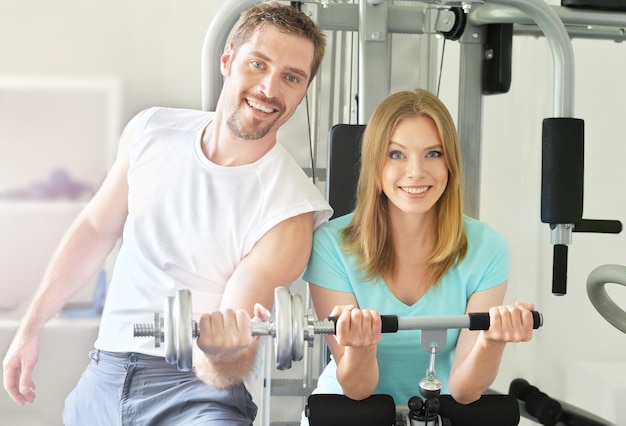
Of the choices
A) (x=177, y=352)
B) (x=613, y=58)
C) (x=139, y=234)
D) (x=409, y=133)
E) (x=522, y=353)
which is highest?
(x=613, y=58)

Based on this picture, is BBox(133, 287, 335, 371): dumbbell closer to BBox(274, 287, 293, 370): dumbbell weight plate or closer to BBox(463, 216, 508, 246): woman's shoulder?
BBox(274, 287, 293, 370): dumbbell weight plate

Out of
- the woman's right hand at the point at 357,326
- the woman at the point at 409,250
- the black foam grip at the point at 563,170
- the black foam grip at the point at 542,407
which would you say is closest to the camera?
the woman's right hand at the point at 357,326

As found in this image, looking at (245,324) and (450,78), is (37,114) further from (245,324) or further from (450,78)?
(450,78)

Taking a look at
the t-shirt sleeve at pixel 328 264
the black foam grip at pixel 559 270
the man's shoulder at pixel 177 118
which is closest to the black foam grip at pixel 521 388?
the black foam grip at pixel 559 270

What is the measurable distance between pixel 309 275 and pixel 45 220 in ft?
2.25

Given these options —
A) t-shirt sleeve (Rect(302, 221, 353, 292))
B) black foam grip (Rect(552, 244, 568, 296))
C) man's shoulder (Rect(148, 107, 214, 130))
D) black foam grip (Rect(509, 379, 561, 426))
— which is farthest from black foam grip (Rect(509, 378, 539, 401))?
man's shoulder (Rect(148, 107, 214, 130))

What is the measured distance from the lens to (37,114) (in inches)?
78.9

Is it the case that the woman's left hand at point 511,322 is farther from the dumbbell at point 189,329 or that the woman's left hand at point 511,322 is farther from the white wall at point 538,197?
the white wall at point 538,197

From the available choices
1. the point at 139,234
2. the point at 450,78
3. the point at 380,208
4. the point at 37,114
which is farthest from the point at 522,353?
the point at 37,114

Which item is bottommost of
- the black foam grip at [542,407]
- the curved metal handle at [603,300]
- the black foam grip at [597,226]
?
the black foam grip at [542,407]

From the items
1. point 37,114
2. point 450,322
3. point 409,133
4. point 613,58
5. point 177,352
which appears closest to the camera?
point 177,352

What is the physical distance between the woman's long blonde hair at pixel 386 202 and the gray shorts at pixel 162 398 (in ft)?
1.32

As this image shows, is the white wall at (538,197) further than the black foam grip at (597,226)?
Yes

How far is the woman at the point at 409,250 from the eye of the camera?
1.75m
